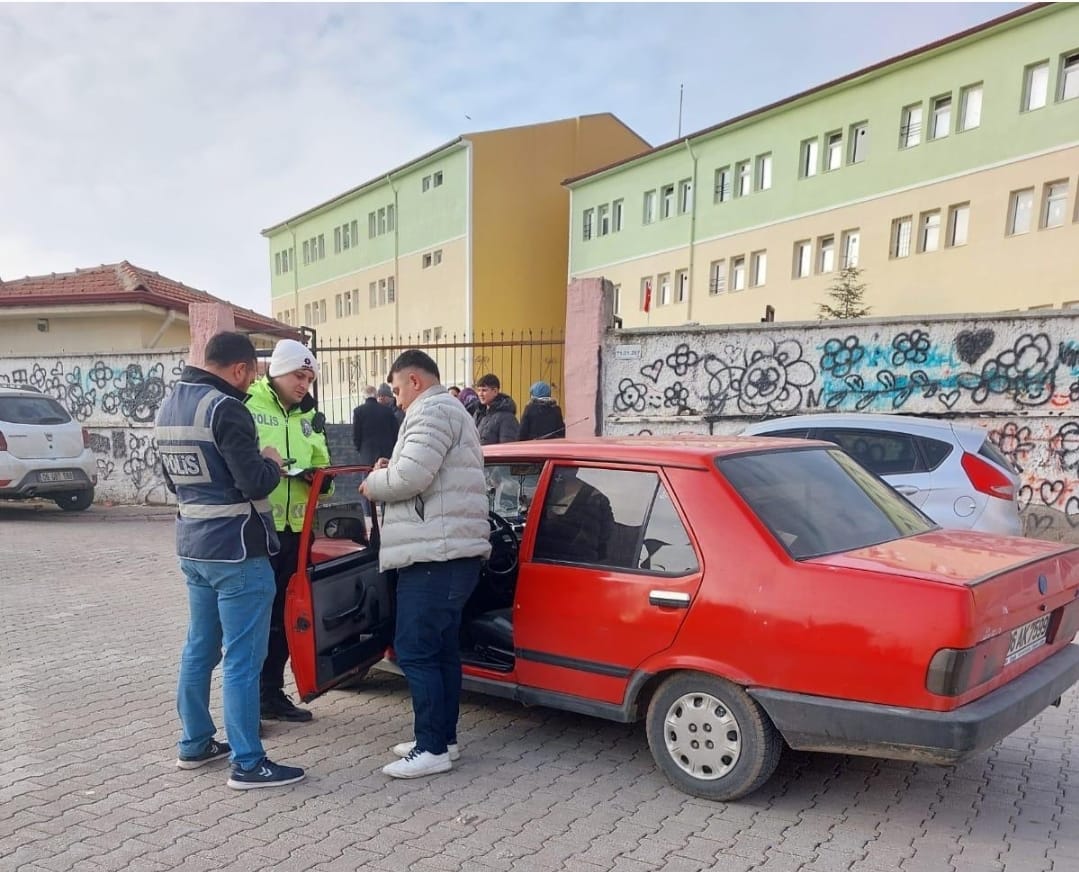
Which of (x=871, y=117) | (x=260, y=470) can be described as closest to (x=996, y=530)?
(x=260, y=470)

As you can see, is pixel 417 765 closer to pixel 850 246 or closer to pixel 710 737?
pixel 710 737

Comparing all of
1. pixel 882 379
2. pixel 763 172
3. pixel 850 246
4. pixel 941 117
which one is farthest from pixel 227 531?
pixel 763 172

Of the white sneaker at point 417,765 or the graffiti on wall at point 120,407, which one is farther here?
the graffiti on wall at point 120,407

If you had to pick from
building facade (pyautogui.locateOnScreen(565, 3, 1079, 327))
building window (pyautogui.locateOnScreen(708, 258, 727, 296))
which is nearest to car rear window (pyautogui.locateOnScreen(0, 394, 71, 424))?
building facade (pyautogui.locateOnScreen(565, 3, 1079, 327))

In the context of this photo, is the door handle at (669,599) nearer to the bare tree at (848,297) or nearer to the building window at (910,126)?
the bare tree at (848,297)

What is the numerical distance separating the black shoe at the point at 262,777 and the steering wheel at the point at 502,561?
4.31 feet

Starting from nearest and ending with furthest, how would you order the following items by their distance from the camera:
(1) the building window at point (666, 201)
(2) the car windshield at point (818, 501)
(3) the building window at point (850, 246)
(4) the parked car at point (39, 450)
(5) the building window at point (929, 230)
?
(2) the car windshield at point (818, 501)
(4) the parked car at point (39, 450)
(5) the building window at point (929, 230)
(3) the building window at point (850, 246)
(1) the building window at point (666, 201)

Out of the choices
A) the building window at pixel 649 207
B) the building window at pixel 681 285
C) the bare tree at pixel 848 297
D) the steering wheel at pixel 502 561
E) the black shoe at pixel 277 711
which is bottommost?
the black shoe at pixel 277 711

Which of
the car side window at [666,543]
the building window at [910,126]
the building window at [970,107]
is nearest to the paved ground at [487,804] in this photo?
the car side window at [666,543]

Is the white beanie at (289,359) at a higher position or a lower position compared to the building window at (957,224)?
lower

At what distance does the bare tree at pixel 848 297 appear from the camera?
22875 millimetres

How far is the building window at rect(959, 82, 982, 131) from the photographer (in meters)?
21.0

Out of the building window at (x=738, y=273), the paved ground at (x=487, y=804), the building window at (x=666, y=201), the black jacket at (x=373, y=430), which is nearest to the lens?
the paved ground at (x=487, y=804)

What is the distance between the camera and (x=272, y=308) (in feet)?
160
